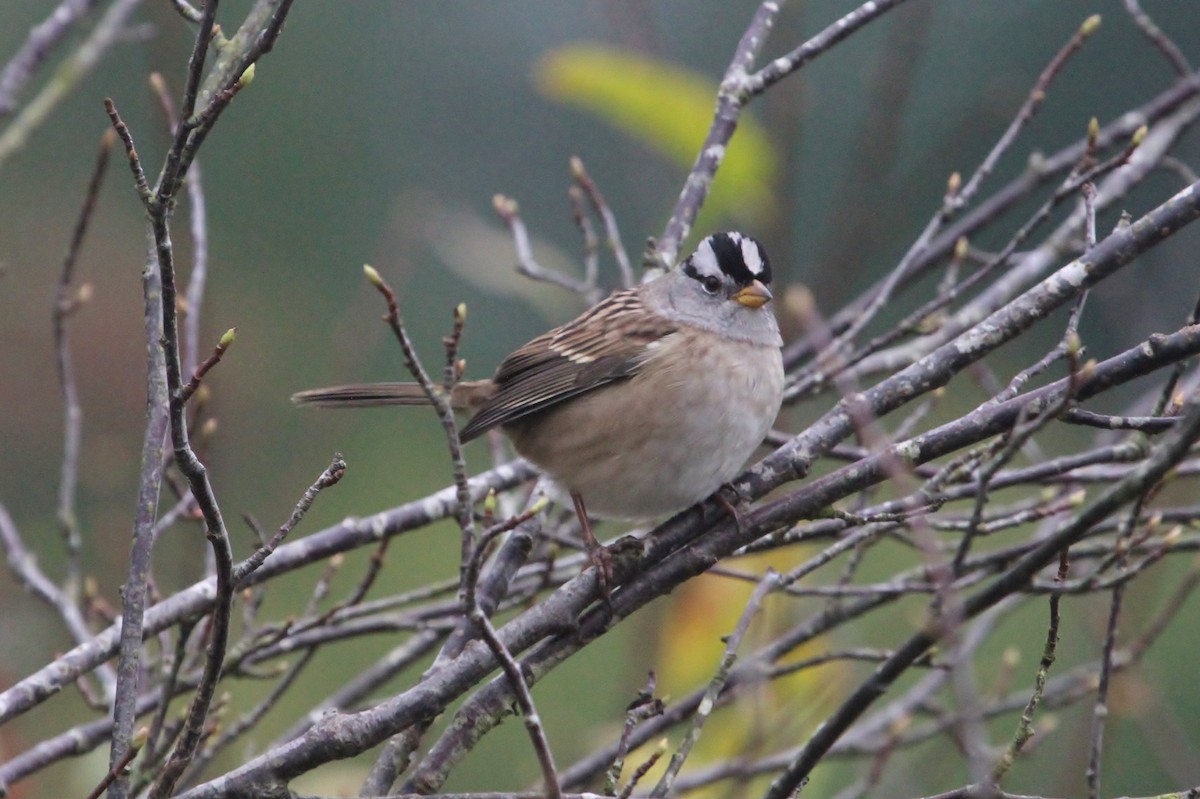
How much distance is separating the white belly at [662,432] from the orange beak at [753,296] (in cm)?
21

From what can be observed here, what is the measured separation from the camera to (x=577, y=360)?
160 inches

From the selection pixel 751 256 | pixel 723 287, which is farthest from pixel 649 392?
pixel 751 256

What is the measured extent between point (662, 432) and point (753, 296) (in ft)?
1.88

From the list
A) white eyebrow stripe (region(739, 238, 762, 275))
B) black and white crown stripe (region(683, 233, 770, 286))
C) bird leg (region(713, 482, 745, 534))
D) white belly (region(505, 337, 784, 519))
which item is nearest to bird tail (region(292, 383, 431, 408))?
white belly (region(505, 337, 784, 519))

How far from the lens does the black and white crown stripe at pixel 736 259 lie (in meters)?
4.06

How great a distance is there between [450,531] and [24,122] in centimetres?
646

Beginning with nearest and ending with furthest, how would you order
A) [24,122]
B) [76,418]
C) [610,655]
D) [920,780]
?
[24,122]
[76,418]
[920,780]
[610,655]

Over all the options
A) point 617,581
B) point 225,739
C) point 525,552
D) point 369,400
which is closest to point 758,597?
point 617,581

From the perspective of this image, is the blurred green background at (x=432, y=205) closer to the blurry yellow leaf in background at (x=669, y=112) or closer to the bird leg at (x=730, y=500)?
the blurry yellow leaf in background at (x=669, y=112)

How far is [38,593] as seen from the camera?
3361 mm

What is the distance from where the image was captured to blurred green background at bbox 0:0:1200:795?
4.54 metres

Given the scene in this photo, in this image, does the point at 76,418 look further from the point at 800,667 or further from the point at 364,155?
the point at 364,155

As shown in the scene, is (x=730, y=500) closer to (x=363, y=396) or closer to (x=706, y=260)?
(x=706, y=260)

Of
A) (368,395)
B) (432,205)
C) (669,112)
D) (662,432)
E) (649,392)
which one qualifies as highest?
(432,205)
